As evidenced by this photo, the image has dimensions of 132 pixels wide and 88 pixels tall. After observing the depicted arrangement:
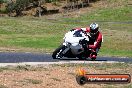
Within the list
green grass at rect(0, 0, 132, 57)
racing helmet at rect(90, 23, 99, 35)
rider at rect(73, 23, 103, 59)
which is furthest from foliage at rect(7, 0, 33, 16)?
racing helmet at rect(90, 23, 99, 35)

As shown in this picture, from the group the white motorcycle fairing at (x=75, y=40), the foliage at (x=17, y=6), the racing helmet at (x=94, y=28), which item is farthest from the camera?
the foliage at (x=17, y=6)

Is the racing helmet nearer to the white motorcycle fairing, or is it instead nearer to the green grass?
the white motorcycle fairing

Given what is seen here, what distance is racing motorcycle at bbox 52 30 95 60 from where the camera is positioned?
742 inches

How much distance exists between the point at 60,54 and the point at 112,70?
3644 millimetres

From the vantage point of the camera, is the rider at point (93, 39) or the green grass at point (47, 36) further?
the green grass at point (47, 36)

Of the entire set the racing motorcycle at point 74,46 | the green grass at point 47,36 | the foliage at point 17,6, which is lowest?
the foliage at point 17,6

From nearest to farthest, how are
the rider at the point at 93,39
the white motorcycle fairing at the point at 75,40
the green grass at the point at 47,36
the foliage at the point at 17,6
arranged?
the white motorcycle fairing at the point at 75,40, the rider at the point at 93,39, the green grass at the point at 47,36, the foliage at the point at 17,6

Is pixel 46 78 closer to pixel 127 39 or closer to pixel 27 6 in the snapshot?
pixel 127 39

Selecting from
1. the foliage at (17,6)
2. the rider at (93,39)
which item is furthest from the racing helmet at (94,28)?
the foliage at (17,6)

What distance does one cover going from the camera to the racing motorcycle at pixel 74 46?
1886 centimetres

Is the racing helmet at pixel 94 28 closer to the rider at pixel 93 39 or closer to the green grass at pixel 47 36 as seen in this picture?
the rider at pixel 93 39

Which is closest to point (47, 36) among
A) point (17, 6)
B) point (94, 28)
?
point (94, 28)

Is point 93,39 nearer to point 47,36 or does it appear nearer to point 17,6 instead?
point 47,36

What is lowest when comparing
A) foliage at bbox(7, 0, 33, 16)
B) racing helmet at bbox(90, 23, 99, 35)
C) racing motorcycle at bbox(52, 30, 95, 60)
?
foliage at bbox(7, 0, 33, 16)
